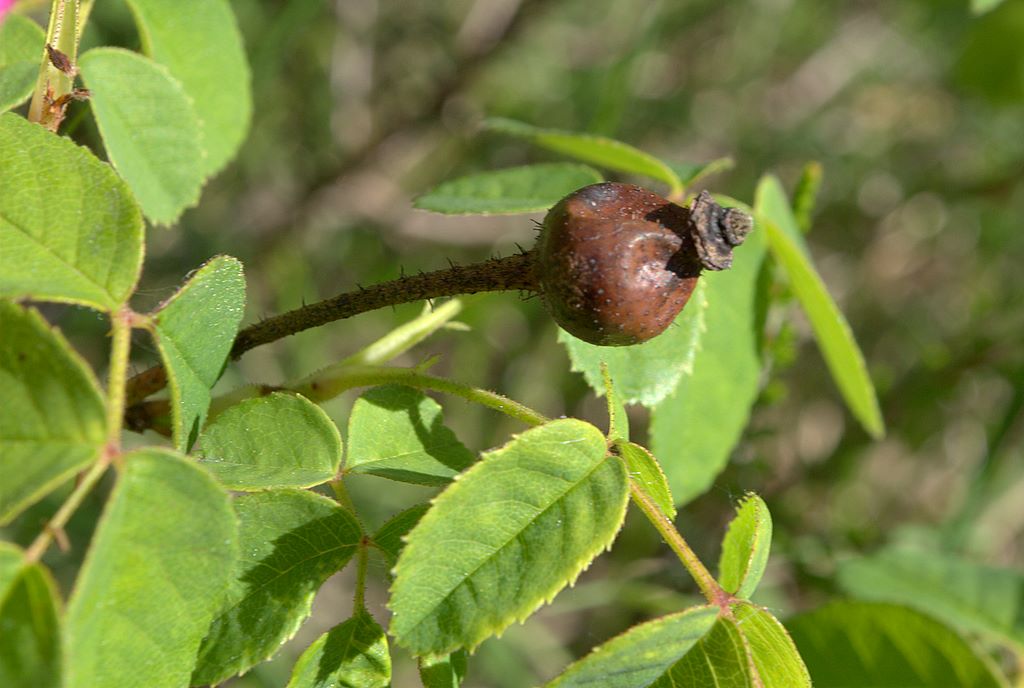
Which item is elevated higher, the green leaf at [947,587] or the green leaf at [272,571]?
the green leaf at [272,571]

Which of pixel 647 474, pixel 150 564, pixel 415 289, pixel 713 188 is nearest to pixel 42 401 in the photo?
pixel 150 564

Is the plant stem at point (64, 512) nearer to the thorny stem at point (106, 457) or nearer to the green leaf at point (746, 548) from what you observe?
the thorny stem at point (106, 457)

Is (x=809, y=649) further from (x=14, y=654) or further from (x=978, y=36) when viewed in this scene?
(x=978, y=36)

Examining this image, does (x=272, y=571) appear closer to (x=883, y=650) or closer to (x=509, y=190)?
(x=509, y=190)

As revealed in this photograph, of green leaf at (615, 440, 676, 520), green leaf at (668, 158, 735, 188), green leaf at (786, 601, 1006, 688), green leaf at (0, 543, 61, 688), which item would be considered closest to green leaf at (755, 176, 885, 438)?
green leaf at (668, 158, 735, 188)

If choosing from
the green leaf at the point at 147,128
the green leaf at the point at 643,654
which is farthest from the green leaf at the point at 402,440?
the green leaf at the point at 147,128

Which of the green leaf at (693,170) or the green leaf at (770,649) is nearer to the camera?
the green leaf at (770,649)

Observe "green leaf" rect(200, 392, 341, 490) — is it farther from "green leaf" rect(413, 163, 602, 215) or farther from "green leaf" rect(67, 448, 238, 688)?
"green leaf" rect(413, 163, 602, 215)
